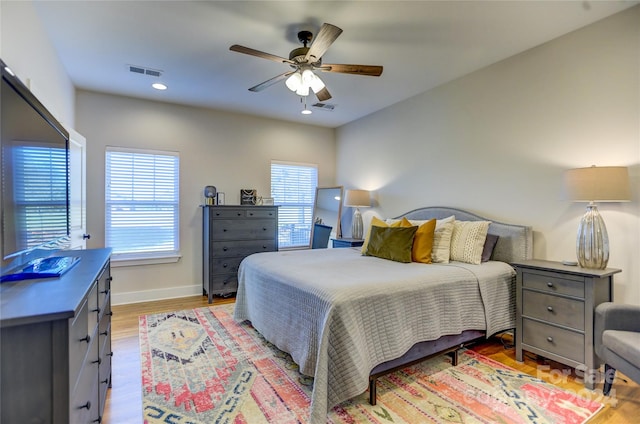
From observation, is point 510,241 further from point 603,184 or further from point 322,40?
point 322,40

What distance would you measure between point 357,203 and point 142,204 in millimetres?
2941

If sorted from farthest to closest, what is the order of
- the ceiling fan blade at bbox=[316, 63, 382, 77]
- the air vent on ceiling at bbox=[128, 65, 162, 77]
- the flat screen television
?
the air vent on ceiling at bbox=[128, 65, 162, 77] → the ceiling fan blade at bbox=[316, 63, 382, 77] → the flat screen television

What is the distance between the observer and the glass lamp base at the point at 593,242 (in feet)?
7.50

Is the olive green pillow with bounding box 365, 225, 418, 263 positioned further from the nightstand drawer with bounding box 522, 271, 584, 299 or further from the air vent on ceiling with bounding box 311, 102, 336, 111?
the air vent on ceiling with bounding box 311, 102, 336, 111

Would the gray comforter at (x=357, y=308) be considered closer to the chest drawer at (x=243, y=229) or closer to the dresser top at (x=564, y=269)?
the dresser top at (x=564, y=269)

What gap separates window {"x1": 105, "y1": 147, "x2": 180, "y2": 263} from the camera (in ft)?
13.2

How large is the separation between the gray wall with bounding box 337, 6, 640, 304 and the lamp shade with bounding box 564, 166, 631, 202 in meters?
0.25

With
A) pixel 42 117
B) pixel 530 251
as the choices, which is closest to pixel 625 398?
pixel 530 251

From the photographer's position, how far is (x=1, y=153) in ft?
3.77

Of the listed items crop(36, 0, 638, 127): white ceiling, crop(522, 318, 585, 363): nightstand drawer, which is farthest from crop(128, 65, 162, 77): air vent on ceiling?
crop(522, 318, 585, 363): nightstand drawer

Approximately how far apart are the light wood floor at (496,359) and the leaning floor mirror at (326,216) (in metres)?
2.84

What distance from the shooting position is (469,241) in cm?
296

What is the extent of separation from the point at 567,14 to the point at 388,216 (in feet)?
9.16

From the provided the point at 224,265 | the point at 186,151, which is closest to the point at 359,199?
the point at 224,265
